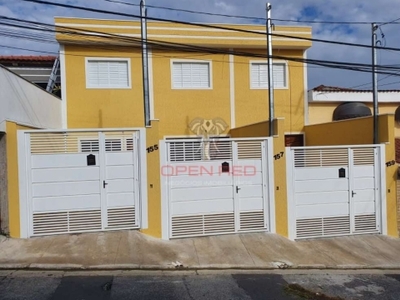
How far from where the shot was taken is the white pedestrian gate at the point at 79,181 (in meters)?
7.31

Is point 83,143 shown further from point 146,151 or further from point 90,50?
point 90,50

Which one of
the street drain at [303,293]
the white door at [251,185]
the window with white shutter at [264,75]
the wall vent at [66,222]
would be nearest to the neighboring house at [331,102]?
the window with white shutter at [264,75]

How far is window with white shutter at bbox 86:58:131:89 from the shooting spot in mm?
12148

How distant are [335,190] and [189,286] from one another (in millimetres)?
5014

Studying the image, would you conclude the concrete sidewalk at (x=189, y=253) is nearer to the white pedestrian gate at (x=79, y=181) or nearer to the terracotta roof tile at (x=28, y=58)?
the white pedestrian gate at (x=79, y=181)

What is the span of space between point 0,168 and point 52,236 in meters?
1.82

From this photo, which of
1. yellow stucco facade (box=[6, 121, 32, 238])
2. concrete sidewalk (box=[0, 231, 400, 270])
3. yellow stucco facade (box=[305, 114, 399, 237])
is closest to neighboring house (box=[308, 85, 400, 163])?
yellow stucco facade (box=[305, 114, 399, 237])

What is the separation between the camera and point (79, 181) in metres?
7.50

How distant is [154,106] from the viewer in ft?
41.1

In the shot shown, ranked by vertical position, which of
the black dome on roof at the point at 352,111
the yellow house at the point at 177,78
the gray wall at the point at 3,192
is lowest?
the gray wall at the point at 3,192

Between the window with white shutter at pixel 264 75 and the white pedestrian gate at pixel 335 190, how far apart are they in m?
5.29

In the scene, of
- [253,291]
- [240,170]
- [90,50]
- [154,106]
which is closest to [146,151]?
[240,170]

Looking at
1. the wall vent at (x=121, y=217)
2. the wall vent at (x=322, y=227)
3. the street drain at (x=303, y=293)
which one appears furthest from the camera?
the wall vent at (x=322, y=227)

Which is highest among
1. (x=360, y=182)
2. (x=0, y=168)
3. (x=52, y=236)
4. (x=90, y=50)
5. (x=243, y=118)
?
(x=90, y=50)
